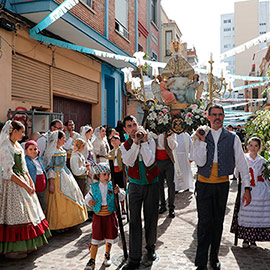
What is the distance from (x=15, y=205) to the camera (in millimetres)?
4316

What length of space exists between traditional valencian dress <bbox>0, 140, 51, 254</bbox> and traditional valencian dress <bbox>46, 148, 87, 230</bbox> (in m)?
0.78

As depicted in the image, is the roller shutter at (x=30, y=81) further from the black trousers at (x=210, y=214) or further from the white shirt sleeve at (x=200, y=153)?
the black trousers at (x=210, y=214)

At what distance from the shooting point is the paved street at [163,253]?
412cm

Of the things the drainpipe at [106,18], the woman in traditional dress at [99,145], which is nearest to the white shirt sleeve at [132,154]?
the woman in traditional dress at [99,145]

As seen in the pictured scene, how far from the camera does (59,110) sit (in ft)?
34.0

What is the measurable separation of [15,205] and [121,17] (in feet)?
38.2

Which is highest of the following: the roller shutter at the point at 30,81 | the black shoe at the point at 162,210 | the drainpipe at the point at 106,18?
the drainpipe at the point at 106,18

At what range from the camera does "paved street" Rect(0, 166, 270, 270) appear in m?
4.12

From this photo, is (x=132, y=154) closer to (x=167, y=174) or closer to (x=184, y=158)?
(x=167, y=174)

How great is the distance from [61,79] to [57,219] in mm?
5774

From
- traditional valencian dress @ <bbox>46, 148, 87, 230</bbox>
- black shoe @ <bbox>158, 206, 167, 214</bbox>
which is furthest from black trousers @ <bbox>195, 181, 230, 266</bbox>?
black shoe @ <bbox>158, 206, 167, 214</bbox>

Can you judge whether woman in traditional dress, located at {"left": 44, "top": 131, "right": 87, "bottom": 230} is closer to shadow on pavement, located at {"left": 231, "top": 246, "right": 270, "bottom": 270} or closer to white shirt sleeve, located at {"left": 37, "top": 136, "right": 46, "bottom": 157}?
white shirt sleeve, located at {"left": 37, "top": 136, "right": 46, "bottom": 157}

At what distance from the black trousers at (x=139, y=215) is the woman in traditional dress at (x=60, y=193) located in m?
1.68

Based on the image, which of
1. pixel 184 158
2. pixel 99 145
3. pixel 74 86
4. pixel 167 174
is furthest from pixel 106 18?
pixel 167 174
